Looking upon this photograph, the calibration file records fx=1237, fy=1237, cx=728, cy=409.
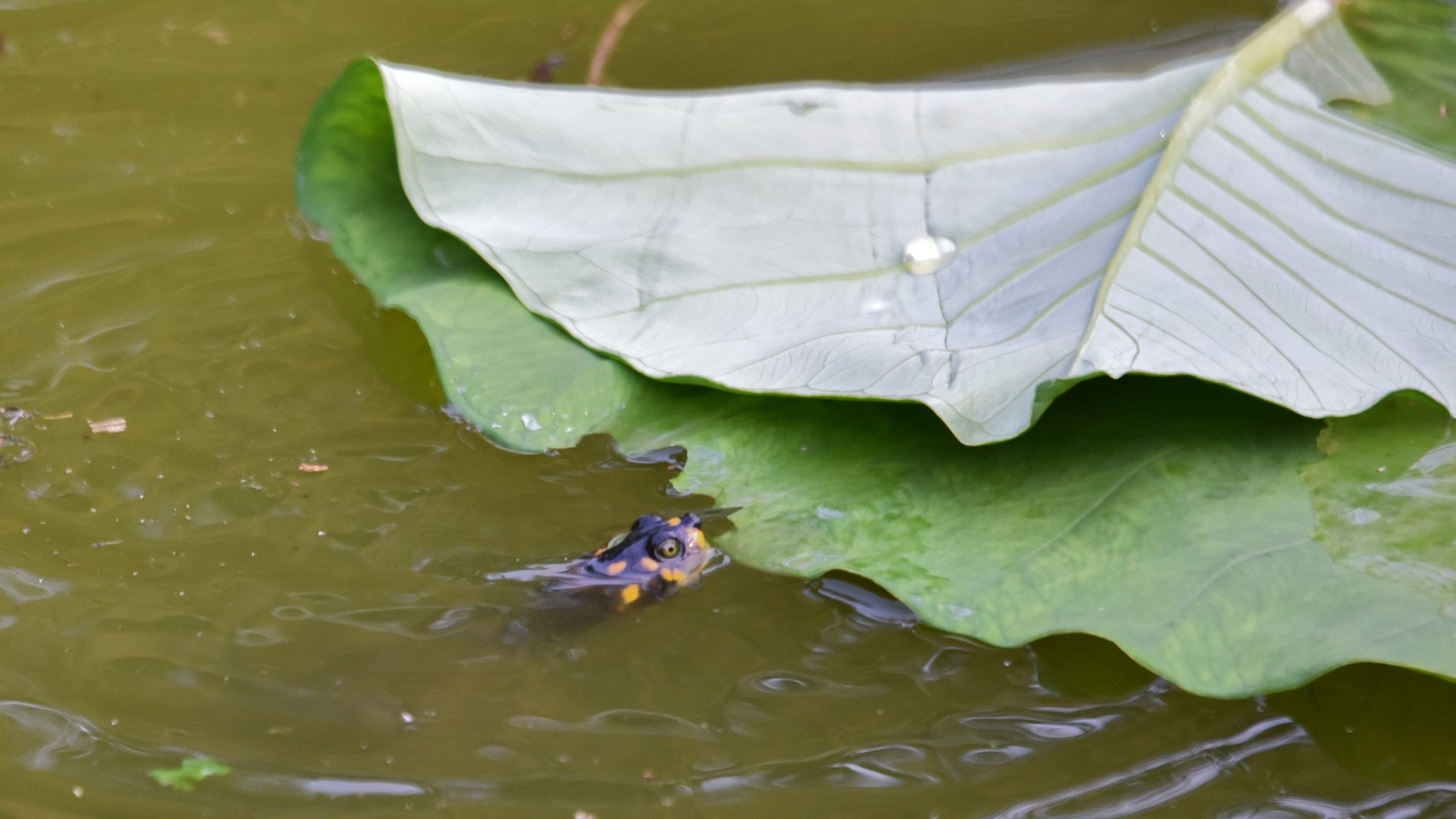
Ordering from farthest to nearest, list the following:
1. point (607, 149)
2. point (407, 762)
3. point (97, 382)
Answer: point (607, 149), point (97, 382), point (407, 762)

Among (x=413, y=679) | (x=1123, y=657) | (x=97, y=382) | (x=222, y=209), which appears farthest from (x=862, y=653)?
(x=222, y=209)

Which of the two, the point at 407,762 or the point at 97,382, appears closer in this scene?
the point at 407,762

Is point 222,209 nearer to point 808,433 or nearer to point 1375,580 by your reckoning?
point 808,433

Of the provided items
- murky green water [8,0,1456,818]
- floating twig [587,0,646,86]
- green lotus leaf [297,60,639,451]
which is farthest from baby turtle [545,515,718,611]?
floating twig [587,0,646,86]

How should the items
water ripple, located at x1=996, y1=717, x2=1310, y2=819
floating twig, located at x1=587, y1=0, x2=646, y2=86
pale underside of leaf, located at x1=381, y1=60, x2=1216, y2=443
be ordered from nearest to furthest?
water ripple, located at x1=996, y1=717, x2=1310, y2=819, pale underside of leaf, located at x1=381, y1=60, x2=1216, y2=443, floating twig, located at x1=587, y1=0, x2=646, y2=86

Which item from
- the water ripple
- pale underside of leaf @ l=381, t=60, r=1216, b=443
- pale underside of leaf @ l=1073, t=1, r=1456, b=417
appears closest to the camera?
the water ripple

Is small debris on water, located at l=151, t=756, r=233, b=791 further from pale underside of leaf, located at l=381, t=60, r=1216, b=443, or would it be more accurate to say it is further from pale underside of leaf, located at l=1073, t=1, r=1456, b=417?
pale underside of leaf, located at l=1073, t=1, r=1456, b=417

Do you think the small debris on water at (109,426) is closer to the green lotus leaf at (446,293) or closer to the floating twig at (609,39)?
the green lotus leaf at (446,293)

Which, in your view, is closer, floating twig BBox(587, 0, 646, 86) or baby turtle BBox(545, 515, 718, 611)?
baby turtle BBox(545, 515, 718, 611)

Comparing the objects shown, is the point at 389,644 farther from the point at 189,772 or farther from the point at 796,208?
the point at 796,208

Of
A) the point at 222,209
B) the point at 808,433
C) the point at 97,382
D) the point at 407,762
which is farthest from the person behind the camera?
the point at 222,209
